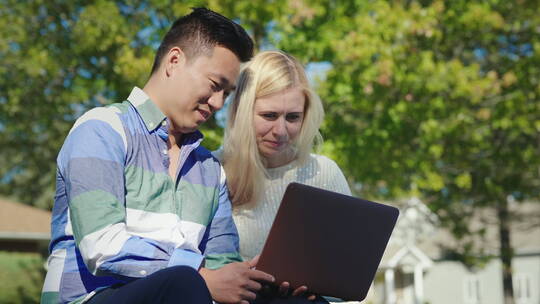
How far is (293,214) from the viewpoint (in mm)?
2586

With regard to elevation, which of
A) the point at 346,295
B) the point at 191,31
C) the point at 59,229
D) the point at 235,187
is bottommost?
the point at 346,295

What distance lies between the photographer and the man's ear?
8.71 ft

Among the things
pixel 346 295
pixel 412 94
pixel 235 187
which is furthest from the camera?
pixel 412 94

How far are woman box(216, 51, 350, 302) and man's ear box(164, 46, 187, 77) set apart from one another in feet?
3.10

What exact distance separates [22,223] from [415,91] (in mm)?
→ 26590

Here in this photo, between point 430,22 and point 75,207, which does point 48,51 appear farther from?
point 75,207

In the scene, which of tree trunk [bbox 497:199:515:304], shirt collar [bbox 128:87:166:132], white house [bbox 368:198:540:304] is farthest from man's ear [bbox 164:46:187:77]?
white house [bbox 368:198:540:304]

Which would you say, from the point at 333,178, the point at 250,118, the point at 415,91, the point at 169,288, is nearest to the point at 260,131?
the point at 250,118

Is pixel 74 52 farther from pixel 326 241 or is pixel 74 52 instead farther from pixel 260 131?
pixel 326 241

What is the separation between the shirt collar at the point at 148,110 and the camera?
2594 mm

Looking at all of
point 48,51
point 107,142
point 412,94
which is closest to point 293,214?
point 107,142

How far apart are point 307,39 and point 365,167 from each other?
2.12 metres

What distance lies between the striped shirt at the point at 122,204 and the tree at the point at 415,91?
21.0ft

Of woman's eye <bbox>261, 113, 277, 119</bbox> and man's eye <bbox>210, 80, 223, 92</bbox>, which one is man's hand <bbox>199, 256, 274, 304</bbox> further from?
woman's eye <bbox>261, 113, 277, 119</bbox>
